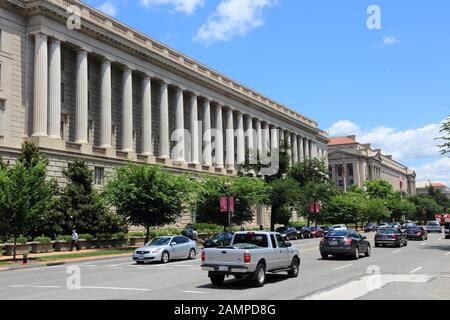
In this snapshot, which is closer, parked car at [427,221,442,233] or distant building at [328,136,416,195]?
parked car at [427,221,442,233]

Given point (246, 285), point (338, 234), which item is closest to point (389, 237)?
point (338, 234)

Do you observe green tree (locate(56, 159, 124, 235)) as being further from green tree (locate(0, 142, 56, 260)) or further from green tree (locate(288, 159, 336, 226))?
green tree (locate(288, 159, 336, 226))

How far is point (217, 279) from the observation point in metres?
16.4

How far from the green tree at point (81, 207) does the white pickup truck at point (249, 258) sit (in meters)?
25.7

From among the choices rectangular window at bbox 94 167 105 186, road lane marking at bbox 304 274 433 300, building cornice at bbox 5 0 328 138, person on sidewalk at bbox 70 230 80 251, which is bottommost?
road lane marking at bbox 304 274 433 300

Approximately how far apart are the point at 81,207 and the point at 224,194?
14767 millimetres

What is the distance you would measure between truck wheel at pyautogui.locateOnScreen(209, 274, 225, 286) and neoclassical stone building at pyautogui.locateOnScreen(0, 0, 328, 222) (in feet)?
94.0

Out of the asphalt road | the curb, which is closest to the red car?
the curb

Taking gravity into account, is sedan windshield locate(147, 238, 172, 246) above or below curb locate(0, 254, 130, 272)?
above

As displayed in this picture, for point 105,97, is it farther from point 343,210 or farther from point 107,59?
point 343,210

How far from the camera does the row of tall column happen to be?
44281 millimetres

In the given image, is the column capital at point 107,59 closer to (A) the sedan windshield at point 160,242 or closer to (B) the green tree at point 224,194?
(B) the green tree at point 224,194

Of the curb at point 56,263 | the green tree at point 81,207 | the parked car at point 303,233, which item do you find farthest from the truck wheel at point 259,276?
the parked car at point 303,233

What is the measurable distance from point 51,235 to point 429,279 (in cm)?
2969
